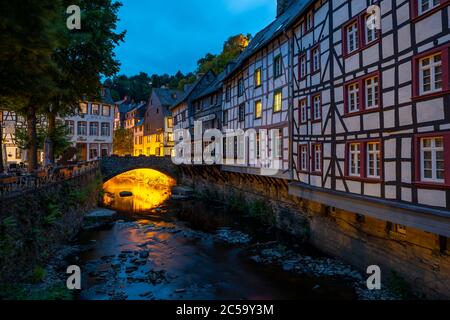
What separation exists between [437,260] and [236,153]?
16977 mm

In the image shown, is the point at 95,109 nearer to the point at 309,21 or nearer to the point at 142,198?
the point at 142,198

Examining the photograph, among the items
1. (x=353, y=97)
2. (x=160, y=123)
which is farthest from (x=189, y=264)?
(x=160, y=123)

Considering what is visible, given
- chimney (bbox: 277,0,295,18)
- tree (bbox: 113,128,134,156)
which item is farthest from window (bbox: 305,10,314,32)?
tree (bbox: 113,128,134,156)

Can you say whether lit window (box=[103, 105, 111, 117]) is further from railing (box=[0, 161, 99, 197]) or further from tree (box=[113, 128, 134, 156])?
railing (box=[0, 161, 99, 197])

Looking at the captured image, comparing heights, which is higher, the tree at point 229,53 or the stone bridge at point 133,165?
the tree at point 229,53

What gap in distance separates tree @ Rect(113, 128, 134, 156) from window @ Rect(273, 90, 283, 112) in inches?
1839

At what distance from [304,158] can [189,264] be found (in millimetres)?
7436

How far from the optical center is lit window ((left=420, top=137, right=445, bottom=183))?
877cm

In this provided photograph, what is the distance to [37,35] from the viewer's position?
6.65 m

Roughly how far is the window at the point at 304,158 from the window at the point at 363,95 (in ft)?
12.1

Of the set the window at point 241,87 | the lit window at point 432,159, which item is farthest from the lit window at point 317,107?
the window at point 241,87

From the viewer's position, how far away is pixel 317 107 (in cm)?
1527

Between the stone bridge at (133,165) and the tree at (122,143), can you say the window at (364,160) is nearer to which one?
the stone bridge at (133,165)

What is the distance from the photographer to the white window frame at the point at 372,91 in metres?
11.2
